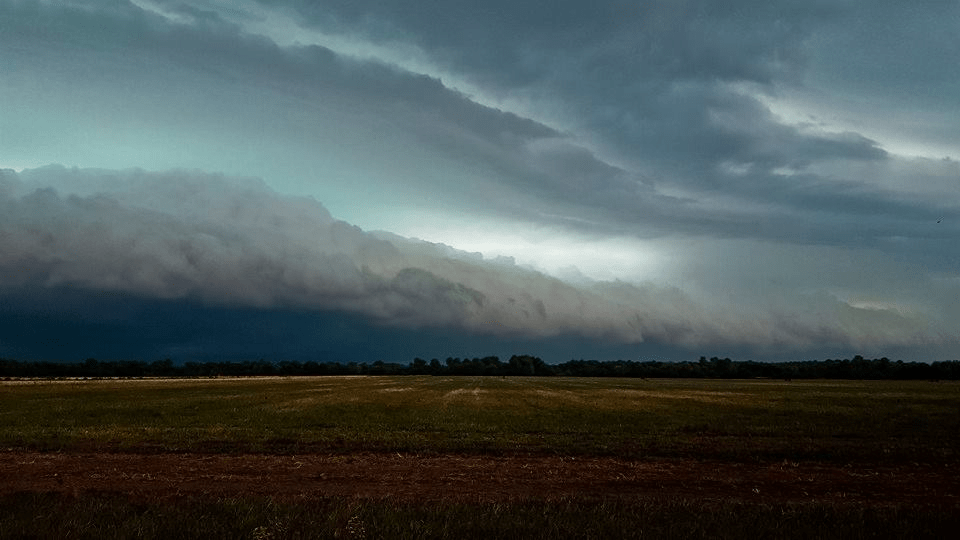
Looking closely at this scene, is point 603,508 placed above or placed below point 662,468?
above

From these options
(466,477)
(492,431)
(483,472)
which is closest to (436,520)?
(466,477)

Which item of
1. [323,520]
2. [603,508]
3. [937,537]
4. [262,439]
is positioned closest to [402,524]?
[323,520]

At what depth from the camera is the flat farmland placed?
959 cm

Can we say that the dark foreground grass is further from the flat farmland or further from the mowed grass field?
the mowed grass field

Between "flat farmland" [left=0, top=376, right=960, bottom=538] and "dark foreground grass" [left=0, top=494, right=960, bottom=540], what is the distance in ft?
0.16

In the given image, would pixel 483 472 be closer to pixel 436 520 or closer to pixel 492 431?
pixel 436 520

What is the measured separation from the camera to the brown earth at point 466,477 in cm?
1633

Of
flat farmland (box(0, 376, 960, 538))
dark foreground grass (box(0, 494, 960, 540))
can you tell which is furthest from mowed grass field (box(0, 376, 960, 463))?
dark foreground grass (box(0, 494, 960, 540))

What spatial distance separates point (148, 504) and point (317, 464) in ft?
35.9

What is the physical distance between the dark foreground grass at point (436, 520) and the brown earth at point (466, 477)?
4.18 meters

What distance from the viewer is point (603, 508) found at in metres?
10.5

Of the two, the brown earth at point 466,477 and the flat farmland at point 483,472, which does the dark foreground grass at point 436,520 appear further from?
the brown earth at point 466,477

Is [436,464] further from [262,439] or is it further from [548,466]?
[262,439]

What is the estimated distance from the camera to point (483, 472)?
19.8 metres
